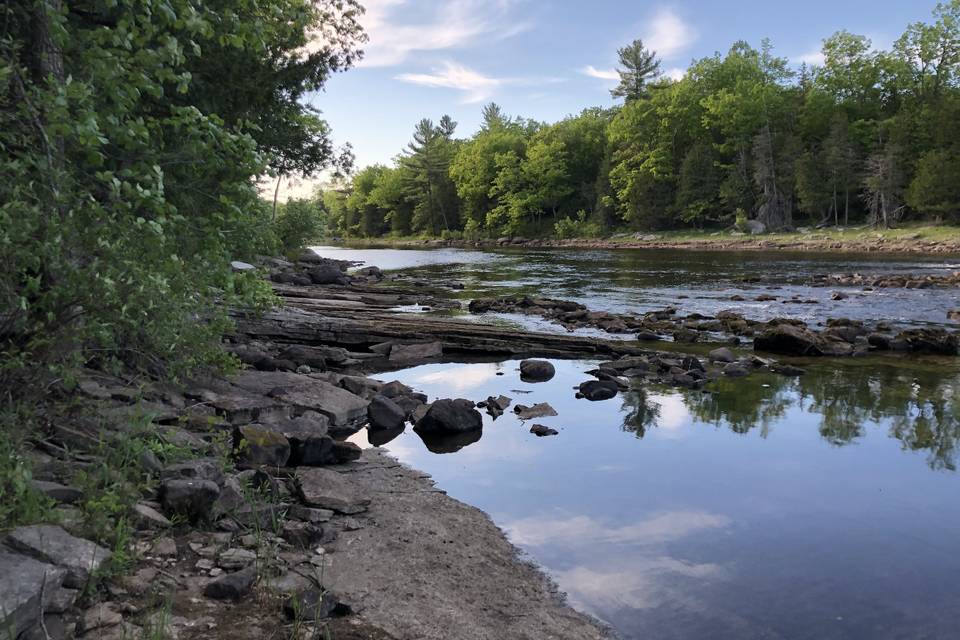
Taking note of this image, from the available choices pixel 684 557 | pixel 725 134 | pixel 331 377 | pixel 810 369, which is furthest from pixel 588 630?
pixel 725 134

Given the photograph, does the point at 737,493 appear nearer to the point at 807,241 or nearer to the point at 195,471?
the point at 195,471

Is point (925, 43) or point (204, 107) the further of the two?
point (925, 43)

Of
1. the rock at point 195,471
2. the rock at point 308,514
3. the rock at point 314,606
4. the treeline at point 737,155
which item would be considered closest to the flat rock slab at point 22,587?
the rock at point 314,606

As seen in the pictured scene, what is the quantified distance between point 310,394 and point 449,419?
1985mm

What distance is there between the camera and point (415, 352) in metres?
14.6

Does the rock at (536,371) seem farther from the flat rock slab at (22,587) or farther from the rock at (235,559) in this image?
the flat rock slab at (22,587)

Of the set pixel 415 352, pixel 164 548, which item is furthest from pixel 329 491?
pixel 415 352

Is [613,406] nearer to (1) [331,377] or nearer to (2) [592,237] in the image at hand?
(1) [331,377]

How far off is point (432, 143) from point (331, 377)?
111 metres

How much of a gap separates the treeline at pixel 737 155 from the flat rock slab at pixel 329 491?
43.8m

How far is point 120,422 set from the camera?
5.76 meters

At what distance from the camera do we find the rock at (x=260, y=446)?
6.77 meters

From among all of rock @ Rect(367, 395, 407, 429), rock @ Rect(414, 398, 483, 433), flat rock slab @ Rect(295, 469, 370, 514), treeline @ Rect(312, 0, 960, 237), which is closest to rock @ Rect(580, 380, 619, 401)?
rock @ Rect(414, 398, 483, 433)

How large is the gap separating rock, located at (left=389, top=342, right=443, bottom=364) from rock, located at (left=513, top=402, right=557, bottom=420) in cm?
422
